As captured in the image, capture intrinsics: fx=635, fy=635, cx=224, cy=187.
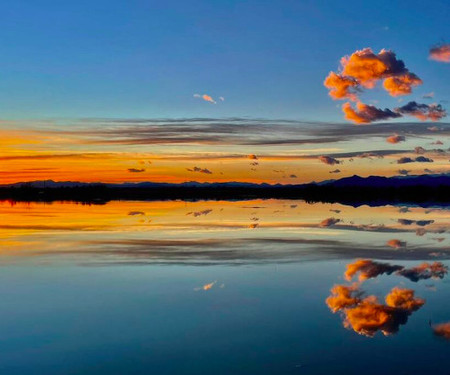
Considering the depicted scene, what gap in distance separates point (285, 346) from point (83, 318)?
155 inches

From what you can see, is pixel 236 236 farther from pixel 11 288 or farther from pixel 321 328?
pixel 321 328

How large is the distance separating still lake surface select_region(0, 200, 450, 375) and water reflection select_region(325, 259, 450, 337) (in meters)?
0.03

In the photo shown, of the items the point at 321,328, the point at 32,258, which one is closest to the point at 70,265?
the point at 32,258

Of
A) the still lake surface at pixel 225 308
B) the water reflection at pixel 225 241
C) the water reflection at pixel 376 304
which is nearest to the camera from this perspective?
the still lake surface at pixel 225 308

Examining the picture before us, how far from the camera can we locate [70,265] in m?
18.0

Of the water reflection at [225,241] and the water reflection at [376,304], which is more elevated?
the water reflection at [225,241]

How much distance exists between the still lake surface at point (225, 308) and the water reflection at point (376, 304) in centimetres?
3

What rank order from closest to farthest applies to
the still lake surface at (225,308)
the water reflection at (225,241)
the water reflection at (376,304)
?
the still lake surface at (225,308) → the water reflection at (376,304) → the water reflection at (225,241)

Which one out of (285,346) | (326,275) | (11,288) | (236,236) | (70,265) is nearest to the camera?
(285,346)

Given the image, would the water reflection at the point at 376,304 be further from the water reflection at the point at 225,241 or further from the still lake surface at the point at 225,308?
the water reflection at the point at 225,241

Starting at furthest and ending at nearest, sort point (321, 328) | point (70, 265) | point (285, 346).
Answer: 1. point (70, 265)
2. point (321, 328)
3. point (285, 346)

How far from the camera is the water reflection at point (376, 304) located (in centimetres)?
1070

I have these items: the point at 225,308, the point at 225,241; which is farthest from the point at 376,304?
the point at 225,241

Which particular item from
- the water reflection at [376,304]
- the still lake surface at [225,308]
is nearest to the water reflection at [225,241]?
the still lake surface at [225,308]
